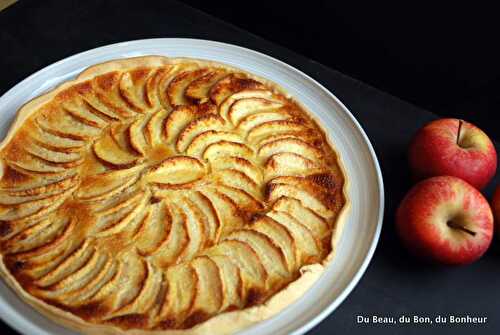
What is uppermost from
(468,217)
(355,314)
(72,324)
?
(468,217)

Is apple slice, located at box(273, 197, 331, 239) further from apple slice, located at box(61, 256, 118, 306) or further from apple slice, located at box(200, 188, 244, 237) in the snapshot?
apple slice, located at box(61, 256, 118, 306)

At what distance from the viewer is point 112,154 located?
278 centimetres

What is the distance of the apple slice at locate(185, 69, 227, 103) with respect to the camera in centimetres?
307

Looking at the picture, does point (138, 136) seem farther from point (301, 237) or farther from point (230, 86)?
point (301, 237)

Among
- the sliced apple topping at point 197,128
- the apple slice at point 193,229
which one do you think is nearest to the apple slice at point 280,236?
the apple slice at point 193,229

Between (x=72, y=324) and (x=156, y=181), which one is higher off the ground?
(x=156, y=181)

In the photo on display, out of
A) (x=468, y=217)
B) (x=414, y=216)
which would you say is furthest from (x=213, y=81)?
(x=468, y=217)

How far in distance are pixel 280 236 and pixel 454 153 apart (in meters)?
1.03

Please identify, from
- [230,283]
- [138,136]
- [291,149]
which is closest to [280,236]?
[230,283]

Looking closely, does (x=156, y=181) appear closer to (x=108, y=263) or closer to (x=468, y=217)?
(x=108, y=263)

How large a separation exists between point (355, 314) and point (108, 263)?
1.15m

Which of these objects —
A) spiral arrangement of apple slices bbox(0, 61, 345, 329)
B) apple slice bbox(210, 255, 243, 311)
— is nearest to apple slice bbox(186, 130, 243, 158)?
spiral arrangement of apple slices bbox(0, 61, 345, 329)

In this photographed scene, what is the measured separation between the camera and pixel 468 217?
254 cm

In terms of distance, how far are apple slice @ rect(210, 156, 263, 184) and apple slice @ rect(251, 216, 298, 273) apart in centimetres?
28
